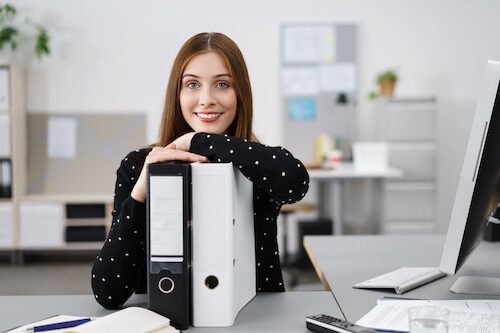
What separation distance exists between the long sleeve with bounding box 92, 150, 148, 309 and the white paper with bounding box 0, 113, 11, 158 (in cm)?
364

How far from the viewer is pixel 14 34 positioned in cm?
432

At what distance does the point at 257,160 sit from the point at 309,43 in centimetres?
379

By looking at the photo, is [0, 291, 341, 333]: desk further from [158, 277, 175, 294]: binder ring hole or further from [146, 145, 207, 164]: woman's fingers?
[146, 145, 207, 164]: woman's fingers

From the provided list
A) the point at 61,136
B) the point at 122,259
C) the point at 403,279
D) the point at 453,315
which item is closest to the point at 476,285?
the point at 403,279

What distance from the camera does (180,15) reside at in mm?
4648

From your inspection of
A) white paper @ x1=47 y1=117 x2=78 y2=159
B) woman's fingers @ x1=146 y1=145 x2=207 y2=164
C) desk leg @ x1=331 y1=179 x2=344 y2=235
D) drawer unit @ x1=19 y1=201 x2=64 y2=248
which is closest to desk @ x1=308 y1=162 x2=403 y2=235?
desk leg @ x1=331 y1=179 x2=344 y2=235

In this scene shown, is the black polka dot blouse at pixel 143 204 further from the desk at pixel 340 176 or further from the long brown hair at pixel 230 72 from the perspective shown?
the desk at pixel 340 176

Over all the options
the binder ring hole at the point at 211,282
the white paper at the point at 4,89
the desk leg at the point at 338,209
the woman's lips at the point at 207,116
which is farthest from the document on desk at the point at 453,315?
the white paper at the point at 4,89

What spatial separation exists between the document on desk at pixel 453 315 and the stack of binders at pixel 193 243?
0.26m

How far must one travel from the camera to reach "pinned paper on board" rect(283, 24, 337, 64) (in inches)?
181

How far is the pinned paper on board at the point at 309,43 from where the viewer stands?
4.60 m

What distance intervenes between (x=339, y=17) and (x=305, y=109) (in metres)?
0.88

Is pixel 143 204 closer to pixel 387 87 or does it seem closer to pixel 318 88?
pixel 387 87

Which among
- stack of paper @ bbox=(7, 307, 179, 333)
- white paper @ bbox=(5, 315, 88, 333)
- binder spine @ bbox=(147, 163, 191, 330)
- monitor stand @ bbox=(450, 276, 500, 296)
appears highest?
binder spine @ bbox=(147, 163, 191, 330)
